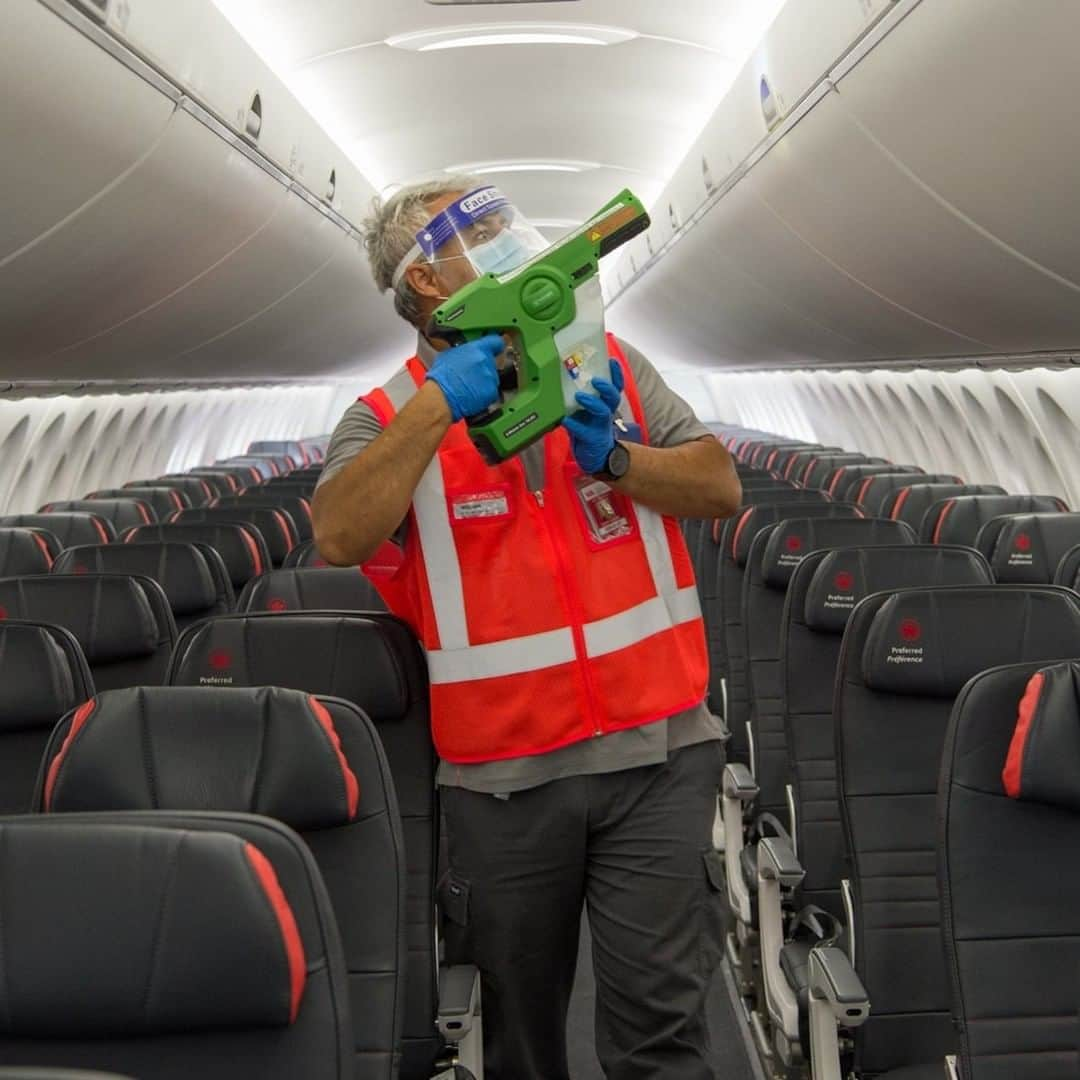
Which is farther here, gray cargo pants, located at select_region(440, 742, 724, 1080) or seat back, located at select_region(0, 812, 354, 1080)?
gray cargo pants, located at select_region(440, 742, 724, 1080)

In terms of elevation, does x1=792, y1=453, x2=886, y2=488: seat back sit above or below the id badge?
above

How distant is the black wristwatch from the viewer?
2662 millimetres

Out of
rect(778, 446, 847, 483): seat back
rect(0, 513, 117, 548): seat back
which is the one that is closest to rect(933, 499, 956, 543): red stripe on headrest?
rect(0, 513, 117, 548): seat back

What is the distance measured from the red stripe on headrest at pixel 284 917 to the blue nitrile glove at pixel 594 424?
101 centimetres

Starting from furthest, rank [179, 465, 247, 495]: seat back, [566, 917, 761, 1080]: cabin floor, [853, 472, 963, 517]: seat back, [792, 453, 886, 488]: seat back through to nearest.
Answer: [179, 465, 247, 495]: seat back < [792, 453, 886, 488]: seat back < [853, 472, 963, 517]: seat back < [566, 917, 761, 1080]: cabin floor

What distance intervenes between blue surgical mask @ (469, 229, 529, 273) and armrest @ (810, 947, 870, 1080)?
1.52 meters

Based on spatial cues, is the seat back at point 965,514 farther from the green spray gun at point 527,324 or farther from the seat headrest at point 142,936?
the seat headrest at point 142,936

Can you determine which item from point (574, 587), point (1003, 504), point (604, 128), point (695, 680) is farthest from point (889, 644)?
point (604, 128)

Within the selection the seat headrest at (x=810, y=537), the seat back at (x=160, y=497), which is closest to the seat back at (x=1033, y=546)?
the seat headrest at (x=810, y=537)

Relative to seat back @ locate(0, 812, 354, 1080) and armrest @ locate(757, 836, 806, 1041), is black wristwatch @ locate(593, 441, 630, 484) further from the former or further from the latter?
armrest @ locate(757, 836, 806, 1041)

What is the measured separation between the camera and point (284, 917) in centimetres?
184

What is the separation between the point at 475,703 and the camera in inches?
108

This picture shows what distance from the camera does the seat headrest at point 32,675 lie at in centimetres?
333

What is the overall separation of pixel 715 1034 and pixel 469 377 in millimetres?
2848
